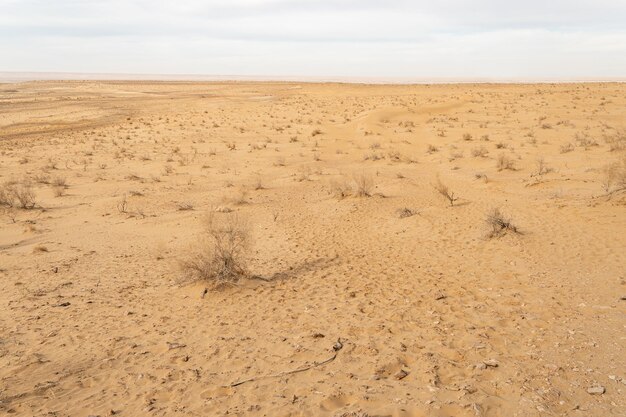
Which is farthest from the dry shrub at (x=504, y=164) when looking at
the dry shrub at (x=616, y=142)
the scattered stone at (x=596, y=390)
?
the scattered stone at (x=596, y=390)

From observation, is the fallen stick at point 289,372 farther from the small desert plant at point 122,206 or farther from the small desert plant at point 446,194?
the small desert plant at point 122,206

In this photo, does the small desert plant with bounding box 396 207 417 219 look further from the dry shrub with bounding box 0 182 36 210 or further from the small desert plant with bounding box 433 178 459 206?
the dry shrub with bounding box 0 182 36 210

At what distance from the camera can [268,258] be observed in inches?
354

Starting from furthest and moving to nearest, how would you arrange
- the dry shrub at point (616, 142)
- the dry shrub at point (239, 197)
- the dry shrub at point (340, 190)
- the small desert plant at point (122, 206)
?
1. the dry shrub at point (616, 142)
2. the dry shrub at point (340, 190)
3. the dry shrub at point (239, 197)
4. the small desert plant at point (122, 206)

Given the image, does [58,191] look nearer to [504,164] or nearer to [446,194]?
[446,194]

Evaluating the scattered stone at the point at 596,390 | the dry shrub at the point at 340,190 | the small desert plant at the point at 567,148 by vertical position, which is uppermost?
the small desert plant at the point at 567,148

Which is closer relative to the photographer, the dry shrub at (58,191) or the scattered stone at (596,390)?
the scattered stone at (596,390)

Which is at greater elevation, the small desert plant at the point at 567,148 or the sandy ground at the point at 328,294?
the small desert plant at the point at 567,148

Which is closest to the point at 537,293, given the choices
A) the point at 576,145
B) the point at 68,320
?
the point at 68,320

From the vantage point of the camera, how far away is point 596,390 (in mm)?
4551

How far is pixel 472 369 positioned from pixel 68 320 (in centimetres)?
505

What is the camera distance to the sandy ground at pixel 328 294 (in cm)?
477

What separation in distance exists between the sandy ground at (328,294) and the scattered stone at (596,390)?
11 mm

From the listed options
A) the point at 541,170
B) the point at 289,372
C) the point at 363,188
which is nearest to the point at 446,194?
the point at 363,188
